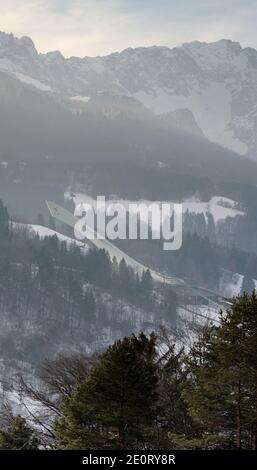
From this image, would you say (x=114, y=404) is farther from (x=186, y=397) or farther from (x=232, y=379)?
(x=232, y=379)

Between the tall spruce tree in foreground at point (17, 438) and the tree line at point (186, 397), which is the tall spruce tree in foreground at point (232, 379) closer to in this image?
the tree line at point (186, 397)

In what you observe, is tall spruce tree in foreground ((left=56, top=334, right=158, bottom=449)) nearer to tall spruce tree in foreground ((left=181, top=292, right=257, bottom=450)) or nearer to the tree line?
the tree line

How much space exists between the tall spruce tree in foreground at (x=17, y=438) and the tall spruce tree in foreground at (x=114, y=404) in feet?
20.4

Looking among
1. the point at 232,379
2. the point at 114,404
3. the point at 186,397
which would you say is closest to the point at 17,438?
the point at 114,404

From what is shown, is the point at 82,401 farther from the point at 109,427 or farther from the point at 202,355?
the point at 202,355

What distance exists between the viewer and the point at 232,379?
23938 millimetres

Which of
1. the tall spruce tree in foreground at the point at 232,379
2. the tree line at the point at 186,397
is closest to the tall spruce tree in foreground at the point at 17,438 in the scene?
the tree line at the point at 186,397

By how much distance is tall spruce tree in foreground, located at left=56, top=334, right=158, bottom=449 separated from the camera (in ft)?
85.0

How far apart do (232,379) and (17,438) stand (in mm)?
13566

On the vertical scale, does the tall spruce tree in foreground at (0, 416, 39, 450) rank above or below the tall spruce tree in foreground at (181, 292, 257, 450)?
below

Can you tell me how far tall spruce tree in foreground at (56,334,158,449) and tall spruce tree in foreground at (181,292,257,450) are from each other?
1.84 metres

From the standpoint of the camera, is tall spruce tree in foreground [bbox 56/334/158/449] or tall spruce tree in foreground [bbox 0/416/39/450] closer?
tall spruce tree in foreground [bbox 56/334/158/449]

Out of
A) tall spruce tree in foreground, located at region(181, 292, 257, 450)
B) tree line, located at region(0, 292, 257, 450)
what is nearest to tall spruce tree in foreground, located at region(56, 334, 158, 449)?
tree line, located at region(0, 292, 257, 450)
